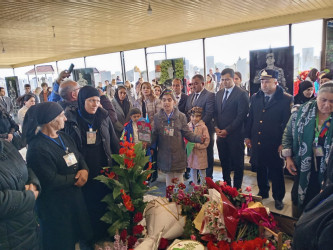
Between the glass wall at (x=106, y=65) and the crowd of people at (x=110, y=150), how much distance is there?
680 centimetres

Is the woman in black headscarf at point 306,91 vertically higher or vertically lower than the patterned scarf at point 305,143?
higher

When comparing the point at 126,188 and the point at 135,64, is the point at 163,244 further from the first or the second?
the point at 135,64

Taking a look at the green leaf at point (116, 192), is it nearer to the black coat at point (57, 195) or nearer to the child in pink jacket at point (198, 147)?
the black coat at point (57, 195)

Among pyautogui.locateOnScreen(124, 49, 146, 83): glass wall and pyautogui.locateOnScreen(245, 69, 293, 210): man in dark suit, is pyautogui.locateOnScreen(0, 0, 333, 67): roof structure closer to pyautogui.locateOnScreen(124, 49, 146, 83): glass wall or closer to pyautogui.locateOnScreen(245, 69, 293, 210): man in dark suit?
pyautogui.locateOnScreen(124, 49, 146, 83): glass wall

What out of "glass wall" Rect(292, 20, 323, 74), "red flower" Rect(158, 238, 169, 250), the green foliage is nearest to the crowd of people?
the green foliage

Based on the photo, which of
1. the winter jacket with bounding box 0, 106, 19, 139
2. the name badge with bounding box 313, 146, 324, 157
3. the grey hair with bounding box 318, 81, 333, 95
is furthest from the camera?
the winter jacket with bounding box 0, 106, 19, 139

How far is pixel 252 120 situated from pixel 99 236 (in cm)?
223

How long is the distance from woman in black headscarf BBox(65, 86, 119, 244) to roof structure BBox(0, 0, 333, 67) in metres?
A: 2.54

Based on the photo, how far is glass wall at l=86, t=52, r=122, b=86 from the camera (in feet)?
34.6

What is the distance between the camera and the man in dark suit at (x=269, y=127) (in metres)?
2.96

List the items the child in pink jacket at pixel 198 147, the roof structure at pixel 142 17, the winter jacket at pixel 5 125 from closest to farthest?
the child in pink jacket at pixel 198 147, the winter jacket at pixel 5 125, the roof structure at pixel 142 17

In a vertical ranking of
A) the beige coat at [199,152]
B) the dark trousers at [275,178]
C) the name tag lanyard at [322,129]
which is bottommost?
the dark trousers at [275,178]

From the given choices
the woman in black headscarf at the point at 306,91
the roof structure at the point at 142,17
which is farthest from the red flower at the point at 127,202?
the roof structure at the point at 142,17

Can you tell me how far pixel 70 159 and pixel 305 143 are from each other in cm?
201
